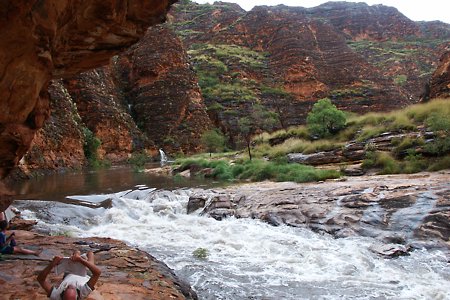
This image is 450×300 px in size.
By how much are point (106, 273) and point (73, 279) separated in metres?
1.34

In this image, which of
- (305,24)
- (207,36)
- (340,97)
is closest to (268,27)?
(305,24)

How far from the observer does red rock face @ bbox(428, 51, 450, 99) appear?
22.1m

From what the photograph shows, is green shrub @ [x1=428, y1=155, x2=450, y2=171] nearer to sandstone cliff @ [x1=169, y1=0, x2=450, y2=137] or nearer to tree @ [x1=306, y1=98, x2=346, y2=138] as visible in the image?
tree @ [x1=306, y1=98, x2=346, y2=138]

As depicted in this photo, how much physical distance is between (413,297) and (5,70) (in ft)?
18.9

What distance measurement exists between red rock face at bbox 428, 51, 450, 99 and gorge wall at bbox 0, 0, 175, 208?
2184 cm

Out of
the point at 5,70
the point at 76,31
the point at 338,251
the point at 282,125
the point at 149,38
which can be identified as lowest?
the point at 282,125

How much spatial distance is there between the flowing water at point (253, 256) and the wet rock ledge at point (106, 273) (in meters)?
0.72

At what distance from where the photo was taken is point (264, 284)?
18.5ft

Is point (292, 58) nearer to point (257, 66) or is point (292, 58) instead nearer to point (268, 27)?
point (257, 66)

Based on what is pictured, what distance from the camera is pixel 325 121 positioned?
21.2 meters

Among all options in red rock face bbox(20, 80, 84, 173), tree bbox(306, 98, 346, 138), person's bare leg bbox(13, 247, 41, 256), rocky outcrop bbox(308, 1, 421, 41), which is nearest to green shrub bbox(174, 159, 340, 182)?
tree bbox(306, 98, 346, 138)

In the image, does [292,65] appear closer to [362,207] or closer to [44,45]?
[362,207]

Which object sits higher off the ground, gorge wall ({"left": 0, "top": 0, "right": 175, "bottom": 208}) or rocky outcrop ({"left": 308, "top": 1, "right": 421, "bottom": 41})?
rocky outcrop ({"left": 308, "top": 1, "right": 421, "bottom": 41})

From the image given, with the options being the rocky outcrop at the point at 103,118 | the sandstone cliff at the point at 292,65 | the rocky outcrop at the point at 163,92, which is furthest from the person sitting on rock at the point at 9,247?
the sandstone cliff at the point at 292,65
